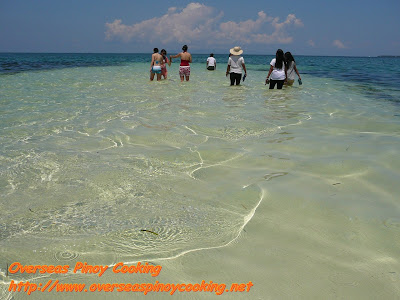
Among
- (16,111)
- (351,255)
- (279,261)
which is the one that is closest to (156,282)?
(279,261)

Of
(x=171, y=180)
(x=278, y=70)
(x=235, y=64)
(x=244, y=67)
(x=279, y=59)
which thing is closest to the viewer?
(x=171, y=180)

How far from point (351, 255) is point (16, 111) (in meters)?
6.76

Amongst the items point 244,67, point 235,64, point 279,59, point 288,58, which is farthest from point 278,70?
point 235,64

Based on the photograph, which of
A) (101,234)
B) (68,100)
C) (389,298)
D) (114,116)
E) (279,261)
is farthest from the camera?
(68,100)

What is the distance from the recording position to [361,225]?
193 cm

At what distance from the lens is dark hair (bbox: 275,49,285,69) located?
382 inches

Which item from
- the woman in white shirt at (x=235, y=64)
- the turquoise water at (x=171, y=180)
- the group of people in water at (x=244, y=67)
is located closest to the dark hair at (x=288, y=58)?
the group of people in water at (x=244, y=67)

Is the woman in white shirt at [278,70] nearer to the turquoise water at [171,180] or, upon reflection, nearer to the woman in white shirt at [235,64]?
the woman in white shirt at [235,64]

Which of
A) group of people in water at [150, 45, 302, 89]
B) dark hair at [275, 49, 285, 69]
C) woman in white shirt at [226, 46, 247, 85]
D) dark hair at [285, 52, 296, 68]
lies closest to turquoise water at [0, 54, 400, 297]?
dark hair at [275, 49, 285, 69]

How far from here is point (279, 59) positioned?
9852 mm

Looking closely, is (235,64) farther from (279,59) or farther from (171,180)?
(171,180)

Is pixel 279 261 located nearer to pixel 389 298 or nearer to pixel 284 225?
pixel 284 225

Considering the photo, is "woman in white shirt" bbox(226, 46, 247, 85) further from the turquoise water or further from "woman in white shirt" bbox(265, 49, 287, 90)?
the turquoise water

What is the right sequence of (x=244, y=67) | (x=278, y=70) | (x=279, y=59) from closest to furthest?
(x=279, y=59), (x=278, y=70), (x=244, y=67)
